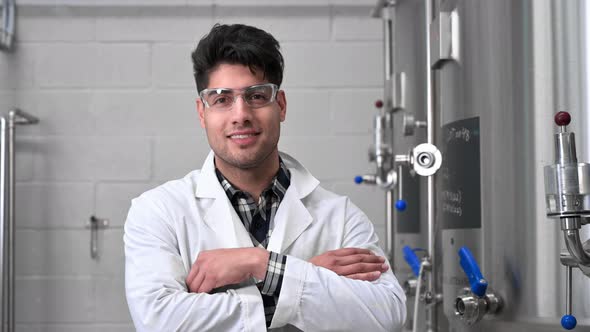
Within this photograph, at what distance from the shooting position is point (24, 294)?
258 centimetres

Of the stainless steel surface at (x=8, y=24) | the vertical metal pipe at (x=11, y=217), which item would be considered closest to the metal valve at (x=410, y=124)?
the vertical metal pipe at (x=11, y=217)

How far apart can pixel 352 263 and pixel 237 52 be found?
0.47m

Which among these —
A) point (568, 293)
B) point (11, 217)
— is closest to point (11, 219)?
point (11, 217)

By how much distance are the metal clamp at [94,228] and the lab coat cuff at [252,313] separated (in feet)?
4.53

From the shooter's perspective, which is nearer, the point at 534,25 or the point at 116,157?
the point at 534,25

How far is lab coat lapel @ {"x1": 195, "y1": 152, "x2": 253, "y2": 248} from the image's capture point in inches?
57.0

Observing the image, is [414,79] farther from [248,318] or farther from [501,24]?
[248,318]

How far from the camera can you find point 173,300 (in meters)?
1.31

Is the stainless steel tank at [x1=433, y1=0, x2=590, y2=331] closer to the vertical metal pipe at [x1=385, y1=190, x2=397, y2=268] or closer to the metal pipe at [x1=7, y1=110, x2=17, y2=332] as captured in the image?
the vertical metal pipe at [x1=385, y1=190, x2=397, y2=268]

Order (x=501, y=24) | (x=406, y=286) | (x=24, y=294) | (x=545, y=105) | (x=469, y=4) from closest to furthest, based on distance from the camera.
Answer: (x=545, y=105)
(x=501, y=24)
(x=469, y=4)
(x=406, y=286)
(x=24, y=294)

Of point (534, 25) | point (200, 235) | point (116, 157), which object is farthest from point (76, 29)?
point (534, 25)

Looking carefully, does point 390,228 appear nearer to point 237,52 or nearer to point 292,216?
point 292,216

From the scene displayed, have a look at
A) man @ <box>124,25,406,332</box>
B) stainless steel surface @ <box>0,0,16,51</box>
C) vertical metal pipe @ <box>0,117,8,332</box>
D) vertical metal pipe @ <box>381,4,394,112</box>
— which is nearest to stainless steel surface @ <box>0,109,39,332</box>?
vertical metal pipe @ <box>0,117,8,332</box>

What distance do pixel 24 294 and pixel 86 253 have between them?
0.82ft
